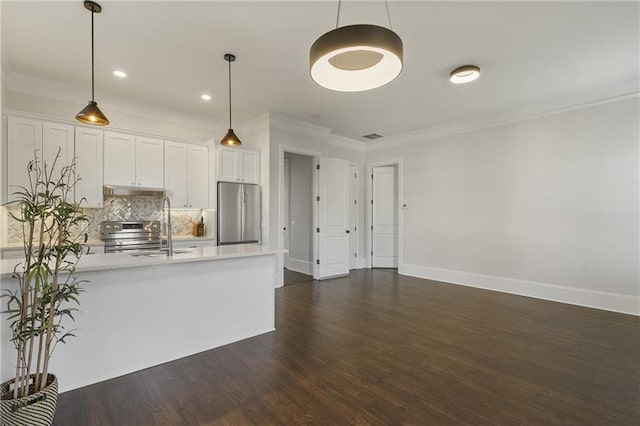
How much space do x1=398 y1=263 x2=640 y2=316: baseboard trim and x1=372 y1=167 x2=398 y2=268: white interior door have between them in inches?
35.7

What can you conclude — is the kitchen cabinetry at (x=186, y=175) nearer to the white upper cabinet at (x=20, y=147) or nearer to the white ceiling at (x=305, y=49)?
the white ceiling at (x=305, y=49)

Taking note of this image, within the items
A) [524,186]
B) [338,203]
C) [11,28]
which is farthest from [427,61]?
[11,28]

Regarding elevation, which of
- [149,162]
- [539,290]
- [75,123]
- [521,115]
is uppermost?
[521,115]

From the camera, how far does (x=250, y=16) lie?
102 inches

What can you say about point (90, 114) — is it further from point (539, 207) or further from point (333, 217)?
point (539, 207)

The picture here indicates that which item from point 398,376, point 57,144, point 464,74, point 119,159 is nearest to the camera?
point 398,376

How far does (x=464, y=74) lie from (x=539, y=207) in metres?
2.55

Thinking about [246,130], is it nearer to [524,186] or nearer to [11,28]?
[11,28]

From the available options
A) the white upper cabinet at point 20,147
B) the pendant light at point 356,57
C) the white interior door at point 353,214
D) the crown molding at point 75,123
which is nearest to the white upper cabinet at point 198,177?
the crown molding at point 75,123

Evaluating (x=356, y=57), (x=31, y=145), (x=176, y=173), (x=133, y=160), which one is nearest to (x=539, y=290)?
(x=356, y=57)

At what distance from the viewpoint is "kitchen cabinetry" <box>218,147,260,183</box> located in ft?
16.0

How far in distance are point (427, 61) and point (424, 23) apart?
70cm

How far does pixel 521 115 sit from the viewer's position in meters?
4.73

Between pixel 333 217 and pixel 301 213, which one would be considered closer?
pixel 333 217
